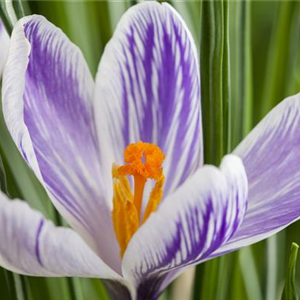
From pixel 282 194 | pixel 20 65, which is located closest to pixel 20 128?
pixel 20 65

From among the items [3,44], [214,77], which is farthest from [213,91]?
[3,44]

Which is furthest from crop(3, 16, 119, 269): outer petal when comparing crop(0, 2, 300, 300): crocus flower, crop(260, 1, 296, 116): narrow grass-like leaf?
crop(260, 1, 296, 116): narrow grass-like leaf

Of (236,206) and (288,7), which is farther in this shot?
(288,7)

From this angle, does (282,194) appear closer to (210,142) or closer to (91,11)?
(210,142)

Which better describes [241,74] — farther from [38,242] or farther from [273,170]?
[38,242]

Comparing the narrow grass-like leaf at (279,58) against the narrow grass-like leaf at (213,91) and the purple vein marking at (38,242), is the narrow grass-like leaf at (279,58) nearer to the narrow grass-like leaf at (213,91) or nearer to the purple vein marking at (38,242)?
the narrow grass-like leaf at (213,91)

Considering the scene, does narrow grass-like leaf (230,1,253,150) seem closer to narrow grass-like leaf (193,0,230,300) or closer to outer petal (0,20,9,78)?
narrow grass-like leaf (193,0,230,300)
